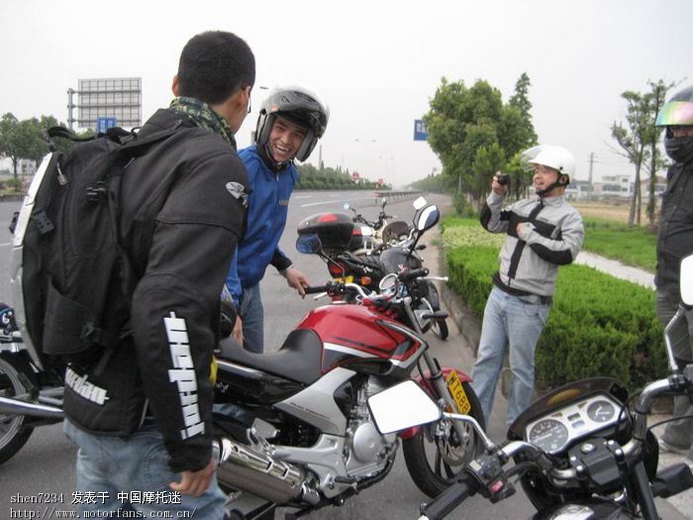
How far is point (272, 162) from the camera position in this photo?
293 centimetres

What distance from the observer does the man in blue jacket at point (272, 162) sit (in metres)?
2.84

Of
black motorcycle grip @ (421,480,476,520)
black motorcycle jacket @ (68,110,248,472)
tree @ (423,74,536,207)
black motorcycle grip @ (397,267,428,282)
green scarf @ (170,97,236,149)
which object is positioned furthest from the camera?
tree @ (423,74,536,207)

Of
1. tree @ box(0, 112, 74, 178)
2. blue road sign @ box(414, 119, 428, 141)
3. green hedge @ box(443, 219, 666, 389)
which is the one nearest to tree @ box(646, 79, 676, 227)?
green hedge @ box(443, 219, 666, 389)

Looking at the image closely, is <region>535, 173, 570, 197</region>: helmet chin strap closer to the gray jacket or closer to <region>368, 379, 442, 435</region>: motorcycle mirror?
the gray jacket

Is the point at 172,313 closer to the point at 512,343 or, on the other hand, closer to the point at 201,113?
the point at 201,113

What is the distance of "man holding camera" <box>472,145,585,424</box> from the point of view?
11.5 ft

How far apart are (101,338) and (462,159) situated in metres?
25.9

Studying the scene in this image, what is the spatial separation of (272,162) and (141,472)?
1.76 meters

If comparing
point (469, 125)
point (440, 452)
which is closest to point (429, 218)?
point (440, 452)

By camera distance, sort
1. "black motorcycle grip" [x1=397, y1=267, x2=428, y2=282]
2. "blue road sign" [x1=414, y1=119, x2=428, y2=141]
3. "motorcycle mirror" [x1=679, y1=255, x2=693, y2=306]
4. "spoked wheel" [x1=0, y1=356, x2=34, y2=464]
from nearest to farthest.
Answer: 1. "motorcycle mirror" [x1=679, y1=255, x2=693, y2=306]
2. "black motorcycle grip" [x1=397, y1=267, x2=428, y2=282]
3. "spoked wheel" [x1=0, y1=356, x2=34, y2=464]
4. "blue road sign" [x1=414, y1=119, x2=428, y2=141]

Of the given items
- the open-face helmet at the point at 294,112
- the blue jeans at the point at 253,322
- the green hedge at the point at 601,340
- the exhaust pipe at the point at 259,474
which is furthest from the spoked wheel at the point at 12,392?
the green hedge at the point at 601,340

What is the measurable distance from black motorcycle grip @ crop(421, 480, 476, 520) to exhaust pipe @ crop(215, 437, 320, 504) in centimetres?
85

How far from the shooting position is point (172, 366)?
126cm

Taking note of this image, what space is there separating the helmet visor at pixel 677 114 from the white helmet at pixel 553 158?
517 mm
